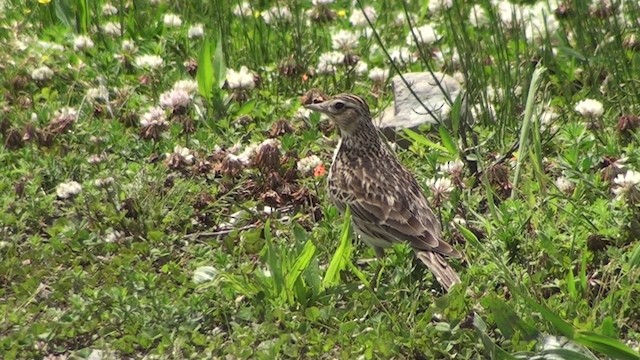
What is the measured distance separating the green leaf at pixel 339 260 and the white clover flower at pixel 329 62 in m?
2.95

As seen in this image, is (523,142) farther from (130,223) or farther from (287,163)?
(130,223)

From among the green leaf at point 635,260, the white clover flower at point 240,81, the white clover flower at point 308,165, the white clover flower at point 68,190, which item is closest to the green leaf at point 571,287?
the green leaf at point 635,260

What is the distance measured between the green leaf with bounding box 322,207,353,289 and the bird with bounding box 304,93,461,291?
0.90ft

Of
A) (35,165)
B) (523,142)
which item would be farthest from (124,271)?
(523,142)

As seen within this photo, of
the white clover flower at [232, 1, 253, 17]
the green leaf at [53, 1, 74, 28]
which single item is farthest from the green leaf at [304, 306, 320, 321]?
the green leaf at [53, 1, 74, 28]

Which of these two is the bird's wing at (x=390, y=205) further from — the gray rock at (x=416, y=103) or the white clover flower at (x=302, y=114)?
the white clover flower at (x=302, y=114)

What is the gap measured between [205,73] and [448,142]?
1.92m

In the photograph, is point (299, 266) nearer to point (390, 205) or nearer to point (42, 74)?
point (390, 205)

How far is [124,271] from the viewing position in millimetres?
7086

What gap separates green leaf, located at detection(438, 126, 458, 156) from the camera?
8.20m

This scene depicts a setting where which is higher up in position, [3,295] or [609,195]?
[3,295]

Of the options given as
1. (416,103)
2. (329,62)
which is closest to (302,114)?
(329,62)

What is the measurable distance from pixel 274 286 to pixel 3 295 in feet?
5.02

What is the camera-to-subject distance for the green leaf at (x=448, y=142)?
323 inches
